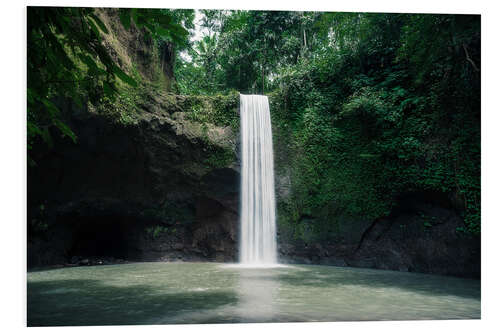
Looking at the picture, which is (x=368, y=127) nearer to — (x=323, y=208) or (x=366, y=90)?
(x=366, y=90)

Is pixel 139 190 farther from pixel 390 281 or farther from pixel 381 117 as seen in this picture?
pixel 390 281

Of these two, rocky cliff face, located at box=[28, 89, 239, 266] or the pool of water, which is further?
rocky cliff face, located at box=[28, 89, 239, 266]

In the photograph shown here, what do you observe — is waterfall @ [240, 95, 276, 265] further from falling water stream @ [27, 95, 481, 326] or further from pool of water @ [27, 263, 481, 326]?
pool of water @ [27, 263, 481, 326]

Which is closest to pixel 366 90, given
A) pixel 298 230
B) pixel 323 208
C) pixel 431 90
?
pixel 431 90

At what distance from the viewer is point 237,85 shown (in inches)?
498

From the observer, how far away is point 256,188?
29.0ft

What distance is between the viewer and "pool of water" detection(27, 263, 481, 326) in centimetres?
332

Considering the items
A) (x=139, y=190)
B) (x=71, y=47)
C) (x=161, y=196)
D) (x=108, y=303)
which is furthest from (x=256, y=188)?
(x=71, y=47)

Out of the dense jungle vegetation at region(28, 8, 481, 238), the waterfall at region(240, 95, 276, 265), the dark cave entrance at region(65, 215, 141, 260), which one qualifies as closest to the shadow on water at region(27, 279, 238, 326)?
the dense jungle vegetation at region(28, 8, 481, 238)

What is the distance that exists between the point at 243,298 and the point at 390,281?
2.73m

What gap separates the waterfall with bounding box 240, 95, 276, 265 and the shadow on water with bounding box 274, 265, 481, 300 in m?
1.87

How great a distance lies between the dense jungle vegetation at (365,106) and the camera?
20.1ft

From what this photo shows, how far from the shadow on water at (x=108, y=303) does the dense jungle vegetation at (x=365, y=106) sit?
2183 mm

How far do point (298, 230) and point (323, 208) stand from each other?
771mm
